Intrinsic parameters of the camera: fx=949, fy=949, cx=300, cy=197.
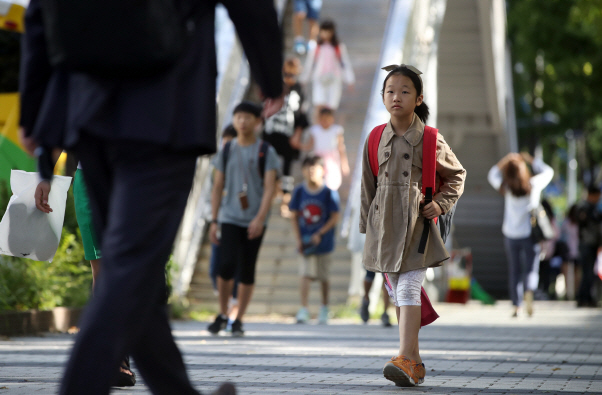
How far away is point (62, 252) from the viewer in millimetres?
8875

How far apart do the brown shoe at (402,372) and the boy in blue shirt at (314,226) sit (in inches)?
208

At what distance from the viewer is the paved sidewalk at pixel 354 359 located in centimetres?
497

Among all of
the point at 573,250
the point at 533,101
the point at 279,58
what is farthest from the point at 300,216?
the point at 533,101

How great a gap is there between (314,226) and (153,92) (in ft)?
25.2

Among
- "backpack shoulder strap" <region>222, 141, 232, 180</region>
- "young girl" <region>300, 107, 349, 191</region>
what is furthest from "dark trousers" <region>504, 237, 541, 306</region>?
"backpack shoulder strap" <region>222, 141, 232, 180</region>

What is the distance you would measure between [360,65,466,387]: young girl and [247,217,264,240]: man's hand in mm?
2726

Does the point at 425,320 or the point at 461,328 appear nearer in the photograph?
the point at 425,320

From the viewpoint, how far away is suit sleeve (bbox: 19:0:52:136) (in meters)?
3.10

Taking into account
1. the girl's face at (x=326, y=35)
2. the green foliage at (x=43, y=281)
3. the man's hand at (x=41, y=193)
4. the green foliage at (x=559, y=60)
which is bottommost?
the green foliage at (x=43, y=281)

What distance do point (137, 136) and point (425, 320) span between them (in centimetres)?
302

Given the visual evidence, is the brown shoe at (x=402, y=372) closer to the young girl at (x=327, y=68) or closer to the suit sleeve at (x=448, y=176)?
the suit sleeve at (x=448, y=176)

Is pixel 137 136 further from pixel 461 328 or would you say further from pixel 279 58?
pixel 461 328

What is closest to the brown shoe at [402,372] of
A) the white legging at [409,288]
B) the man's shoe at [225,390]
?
the white legging at [409,288]

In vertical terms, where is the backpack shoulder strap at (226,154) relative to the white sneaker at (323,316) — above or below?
above
